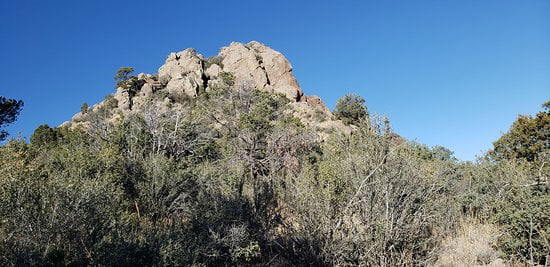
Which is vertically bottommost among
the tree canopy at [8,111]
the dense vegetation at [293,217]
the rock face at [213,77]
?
the dense vegetation at [293,217]

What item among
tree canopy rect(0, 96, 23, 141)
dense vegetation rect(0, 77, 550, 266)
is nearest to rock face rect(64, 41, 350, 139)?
tree canopy rect(0, 96, 23, 141)

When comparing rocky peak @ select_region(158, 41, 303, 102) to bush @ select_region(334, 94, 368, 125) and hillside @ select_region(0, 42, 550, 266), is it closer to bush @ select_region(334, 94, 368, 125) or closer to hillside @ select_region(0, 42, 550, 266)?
bush @ select_region(334, 94, 368, 125)

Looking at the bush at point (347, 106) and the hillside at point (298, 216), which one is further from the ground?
the bush at point (347, 106)

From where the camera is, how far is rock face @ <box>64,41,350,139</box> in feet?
137

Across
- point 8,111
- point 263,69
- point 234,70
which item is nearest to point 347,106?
point 263,69

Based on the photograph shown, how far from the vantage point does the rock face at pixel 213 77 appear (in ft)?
137

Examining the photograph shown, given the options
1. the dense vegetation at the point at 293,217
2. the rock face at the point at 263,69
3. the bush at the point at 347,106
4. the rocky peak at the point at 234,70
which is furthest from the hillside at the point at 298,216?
the rock face at the point at 263,69

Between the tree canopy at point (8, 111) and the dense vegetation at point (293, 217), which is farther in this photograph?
the tree canopy at point (8, 111)

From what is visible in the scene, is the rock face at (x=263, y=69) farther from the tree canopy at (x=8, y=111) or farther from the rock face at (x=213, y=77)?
the tree canopy at (x=8, y=111)

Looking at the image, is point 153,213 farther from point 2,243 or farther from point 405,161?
point 405,161

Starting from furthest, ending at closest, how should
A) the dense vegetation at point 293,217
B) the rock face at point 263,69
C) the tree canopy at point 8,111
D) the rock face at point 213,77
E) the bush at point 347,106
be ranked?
the rock face at point 263,69
the rock face at point 213,77
the bush at point 347,106
the tree canopy at point 8,111
the dense vegetation at point 293,217

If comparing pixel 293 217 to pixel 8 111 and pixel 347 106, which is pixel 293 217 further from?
pixel 347 106

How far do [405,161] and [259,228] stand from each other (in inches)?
133

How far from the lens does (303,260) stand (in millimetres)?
6656
